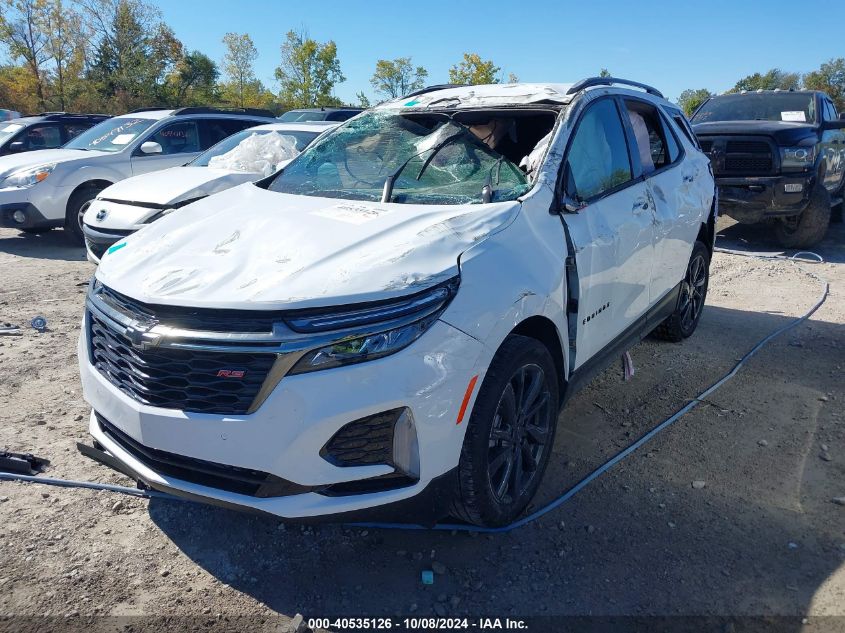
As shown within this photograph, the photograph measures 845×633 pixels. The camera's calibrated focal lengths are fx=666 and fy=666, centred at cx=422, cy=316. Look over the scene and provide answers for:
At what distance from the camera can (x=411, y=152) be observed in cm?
369


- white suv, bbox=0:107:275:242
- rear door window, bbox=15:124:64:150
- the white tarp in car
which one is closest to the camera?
the white tarp in car

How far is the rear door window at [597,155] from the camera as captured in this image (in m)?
3.43

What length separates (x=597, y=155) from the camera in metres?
3.69

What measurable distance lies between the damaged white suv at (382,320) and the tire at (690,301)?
4.99ft

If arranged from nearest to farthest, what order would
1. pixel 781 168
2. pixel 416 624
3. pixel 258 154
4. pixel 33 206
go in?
pixel 416 624 → pixel 258 154 → pixel 781 168 → pixel 33 206

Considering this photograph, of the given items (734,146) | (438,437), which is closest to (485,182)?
(438,437)

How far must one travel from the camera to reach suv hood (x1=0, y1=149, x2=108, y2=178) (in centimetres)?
924

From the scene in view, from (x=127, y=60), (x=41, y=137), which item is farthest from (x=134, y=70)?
(x=41, y=137)

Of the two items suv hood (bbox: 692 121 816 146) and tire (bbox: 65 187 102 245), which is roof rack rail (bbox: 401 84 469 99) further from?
tire (bbox: 65 187 102 245)

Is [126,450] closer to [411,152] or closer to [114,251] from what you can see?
[114,251]

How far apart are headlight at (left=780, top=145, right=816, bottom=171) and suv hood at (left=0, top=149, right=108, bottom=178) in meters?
9.28

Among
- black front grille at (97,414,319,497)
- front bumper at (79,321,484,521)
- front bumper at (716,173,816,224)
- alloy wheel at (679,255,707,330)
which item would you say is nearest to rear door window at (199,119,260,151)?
front bumper at (716,173,816,224)

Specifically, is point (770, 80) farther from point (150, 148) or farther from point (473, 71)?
point (150, 148)

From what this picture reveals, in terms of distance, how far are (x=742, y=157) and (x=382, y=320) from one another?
27.4ft
